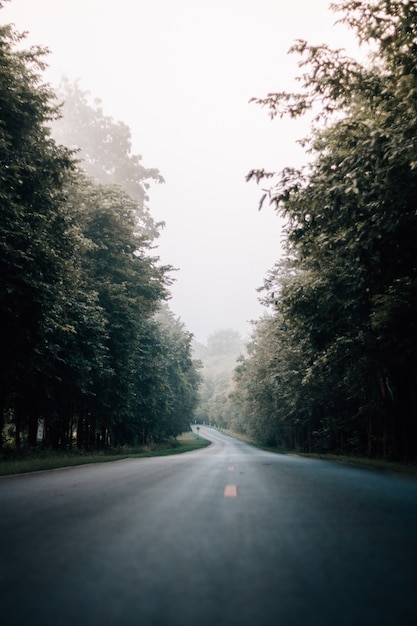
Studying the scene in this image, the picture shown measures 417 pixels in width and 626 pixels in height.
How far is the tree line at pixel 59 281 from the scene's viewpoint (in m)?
13.0

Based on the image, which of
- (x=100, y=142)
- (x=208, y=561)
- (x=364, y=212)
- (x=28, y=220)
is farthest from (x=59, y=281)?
(x=100, y=142)

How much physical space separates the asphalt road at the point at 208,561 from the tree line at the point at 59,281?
848cm

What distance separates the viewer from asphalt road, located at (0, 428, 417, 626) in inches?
91.7

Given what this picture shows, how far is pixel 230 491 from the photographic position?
6738 mm

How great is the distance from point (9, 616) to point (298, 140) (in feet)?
50.1

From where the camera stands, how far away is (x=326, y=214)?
11.7 metres

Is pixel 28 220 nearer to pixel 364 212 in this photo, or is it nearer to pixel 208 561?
pixel 364 212

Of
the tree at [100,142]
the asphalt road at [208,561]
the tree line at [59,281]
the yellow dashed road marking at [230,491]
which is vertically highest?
the tree at [100,142]

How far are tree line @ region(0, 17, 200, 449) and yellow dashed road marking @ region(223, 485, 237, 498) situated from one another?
8072mm

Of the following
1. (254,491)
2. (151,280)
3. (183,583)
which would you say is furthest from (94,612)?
(151,280)

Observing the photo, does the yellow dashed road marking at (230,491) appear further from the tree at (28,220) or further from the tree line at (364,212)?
the tree at (28,220)

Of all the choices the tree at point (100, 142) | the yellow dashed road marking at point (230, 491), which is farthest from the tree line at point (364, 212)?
the tree at point (100, 142)

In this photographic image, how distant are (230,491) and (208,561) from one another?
373cm

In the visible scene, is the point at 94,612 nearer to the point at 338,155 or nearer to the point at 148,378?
the point at 338,155
